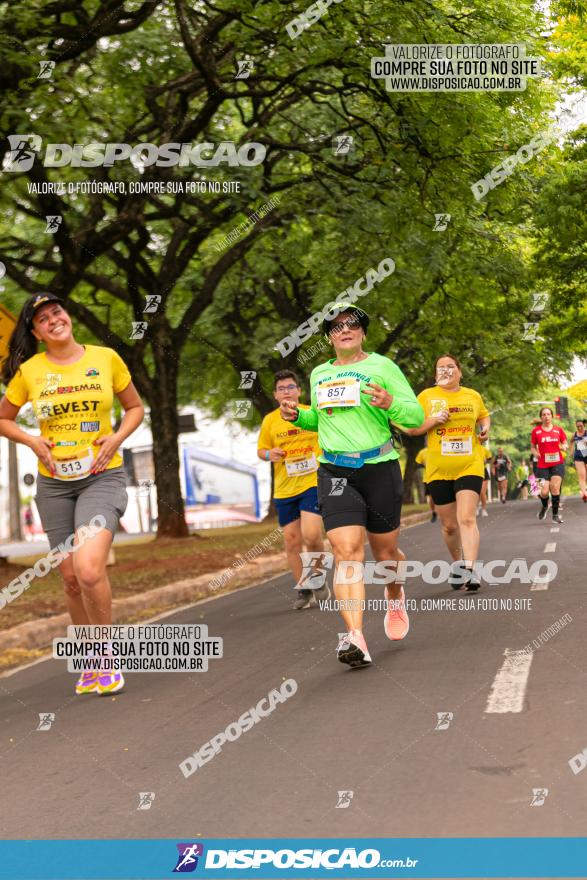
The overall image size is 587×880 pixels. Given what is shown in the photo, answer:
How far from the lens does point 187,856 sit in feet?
13.5

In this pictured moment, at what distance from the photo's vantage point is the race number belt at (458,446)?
1083 cm

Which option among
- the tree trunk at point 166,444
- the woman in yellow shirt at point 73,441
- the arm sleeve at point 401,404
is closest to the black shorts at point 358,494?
the arm sleeve at point 401,404

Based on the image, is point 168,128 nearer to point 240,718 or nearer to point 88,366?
point 88,366

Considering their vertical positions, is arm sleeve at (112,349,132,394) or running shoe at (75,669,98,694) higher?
arm sleeve at (112,349,132,394)

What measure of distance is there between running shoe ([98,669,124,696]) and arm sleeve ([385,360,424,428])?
219cm

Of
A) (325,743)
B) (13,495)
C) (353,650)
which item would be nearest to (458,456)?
(353,650)

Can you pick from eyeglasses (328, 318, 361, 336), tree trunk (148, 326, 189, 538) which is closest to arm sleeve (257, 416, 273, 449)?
eyeglasses (328, 318, 361, 336)

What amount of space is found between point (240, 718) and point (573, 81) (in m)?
20.6

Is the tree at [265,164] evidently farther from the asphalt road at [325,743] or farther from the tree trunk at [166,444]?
the asphalt road at [325,743]

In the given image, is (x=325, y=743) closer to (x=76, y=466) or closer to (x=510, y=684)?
(x=510, y=684)

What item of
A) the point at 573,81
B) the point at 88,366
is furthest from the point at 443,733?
the point at 573,81

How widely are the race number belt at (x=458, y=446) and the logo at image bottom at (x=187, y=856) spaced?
697cm

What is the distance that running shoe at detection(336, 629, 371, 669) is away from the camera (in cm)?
716

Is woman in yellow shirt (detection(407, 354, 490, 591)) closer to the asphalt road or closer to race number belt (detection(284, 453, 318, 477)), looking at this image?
race number belt (detection(284, 453, 318, 477))
